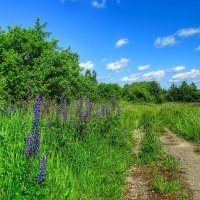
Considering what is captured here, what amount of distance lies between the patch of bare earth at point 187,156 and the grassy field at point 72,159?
32 centimetres

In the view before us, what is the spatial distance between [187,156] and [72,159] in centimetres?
411

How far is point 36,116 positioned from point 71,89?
559 inches

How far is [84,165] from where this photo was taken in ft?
25.4

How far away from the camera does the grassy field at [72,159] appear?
5625mm

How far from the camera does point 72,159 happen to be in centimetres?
766

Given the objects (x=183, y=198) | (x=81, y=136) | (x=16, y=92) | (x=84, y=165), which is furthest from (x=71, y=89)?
(x=183, y=198)

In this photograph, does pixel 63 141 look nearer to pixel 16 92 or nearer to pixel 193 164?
pixel 193 164

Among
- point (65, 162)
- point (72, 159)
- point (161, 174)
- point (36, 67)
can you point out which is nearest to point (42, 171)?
point (65, 162)

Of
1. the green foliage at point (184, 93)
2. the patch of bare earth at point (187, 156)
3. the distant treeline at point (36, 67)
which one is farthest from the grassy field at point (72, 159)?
the green foliage at point (184, 93)

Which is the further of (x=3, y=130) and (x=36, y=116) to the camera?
(x=3, y=130)

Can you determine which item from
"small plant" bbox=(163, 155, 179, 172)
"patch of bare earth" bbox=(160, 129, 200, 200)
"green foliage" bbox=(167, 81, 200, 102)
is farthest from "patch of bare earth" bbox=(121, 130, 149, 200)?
"green foliage" bbox=(167, 81, 200, 102)

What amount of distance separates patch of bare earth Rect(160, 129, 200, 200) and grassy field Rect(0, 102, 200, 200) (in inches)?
12.6

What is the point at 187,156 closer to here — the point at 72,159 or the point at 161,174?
the point at 161,174

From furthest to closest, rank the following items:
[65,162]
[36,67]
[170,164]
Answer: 1. [36,67]
2. [170,164]
3. [65,162]
